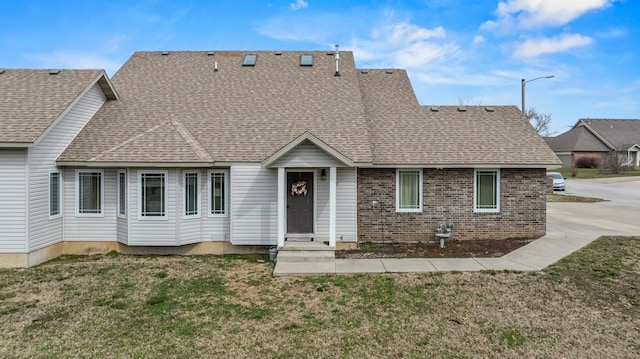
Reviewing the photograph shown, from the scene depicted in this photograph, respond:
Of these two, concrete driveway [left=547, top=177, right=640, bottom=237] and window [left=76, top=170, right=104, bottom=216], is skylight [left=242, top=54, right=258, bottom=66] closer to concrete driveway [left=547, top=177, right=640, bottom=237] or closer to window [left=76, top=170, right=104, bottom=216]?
window [left=76, top=170, right=104, bottom=216]

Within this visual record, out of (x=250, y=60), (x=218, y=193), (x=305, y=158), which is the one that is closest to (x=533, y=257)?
(x=305, y=158)

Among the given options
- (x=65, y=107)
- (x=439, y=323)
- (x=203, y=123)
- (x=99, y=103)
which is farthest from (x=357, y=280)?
(x=99, y=103)

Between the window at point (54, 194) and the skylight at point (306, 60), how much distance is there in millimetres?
9832

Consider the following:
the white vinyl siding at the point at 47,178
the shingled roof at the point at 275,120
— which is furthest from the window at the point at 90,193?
the shingled roof at the point at 275,120

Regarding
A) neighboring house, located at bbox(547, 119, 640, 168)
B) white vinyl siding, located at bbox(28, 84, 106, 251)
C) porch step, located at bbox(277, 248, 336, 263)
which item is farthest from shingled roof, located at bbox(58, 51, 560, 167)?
neighboring house, located at bbox(547, 119, 640, 168)

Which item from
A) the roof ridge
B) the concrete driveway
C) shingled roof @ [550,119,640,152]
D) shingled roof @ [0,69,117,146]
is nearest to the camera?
shingled roof @ [0,69,117,146]

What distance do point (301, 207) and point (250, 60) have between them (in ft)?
25.6

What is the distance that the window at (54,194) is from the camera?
1091 centimetres

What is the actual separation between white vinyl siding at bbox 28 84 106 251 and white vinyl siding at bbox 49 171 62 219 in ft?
0.29

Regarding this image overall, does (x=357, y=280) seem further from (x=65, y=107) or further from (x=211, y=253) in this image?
(x=65, y=107)

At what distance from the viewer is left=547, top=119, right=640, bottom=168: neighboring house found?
167 ft

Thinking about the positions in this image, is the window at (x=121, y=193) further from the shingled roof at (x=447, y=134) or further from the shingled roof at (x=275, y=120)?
the shingled roof at (x=447, y=134)

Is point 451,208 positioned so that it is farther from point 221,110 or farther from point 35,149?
point 35,149

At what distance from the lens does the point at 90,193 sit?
38.1ft
